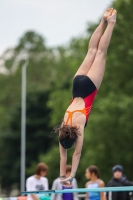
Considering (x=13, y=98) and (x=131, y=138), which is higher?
(x=13, y=98)

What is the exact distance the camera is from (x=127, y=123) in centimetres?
3397

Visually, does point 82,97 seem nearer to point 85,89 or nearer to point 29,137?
point 85,89

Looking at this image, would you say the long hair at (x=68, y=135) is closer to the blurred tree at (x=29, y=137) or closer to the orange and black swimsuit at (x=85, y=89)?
the orange and black swimsuit at (x=85, y=89)

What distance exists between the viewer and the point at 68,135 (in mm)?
10016

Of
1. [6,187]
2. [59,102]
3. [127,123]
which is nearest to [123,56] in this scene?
[127,123]

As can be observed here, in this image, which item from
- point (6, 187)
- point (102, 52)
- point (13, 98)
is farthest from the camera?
point (13, 98)

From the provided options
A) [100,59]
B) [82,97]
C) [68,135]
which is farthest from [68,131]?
[100,59]

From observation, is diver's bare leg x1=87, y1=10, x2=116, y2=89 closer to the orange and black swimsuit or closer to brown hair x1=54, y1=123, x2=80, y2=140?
the orange and black swimsuit

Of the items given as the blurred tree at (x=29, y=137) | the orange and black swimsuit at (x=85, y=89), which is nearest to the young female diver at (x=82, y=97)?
the orange and black swimsuit at (x=85, y=89)

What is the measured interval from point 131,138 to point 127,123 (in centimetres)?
173

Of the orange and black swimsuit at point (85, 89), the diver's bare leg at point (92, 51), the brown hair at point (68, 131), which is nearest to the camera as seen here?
the brown hair at point (68, 131)

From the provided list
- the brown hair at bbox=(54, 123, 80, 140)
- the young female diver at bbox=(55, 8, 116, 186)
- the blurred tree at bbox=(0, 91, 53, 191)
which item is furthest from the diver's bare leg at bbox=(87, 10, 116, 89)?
the blurred tree at bbox=(0, 91, 53, 191)

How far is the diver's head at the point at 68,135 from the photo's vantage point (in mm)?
9984

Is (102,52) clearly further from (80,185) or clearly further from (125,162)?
(80,185)
